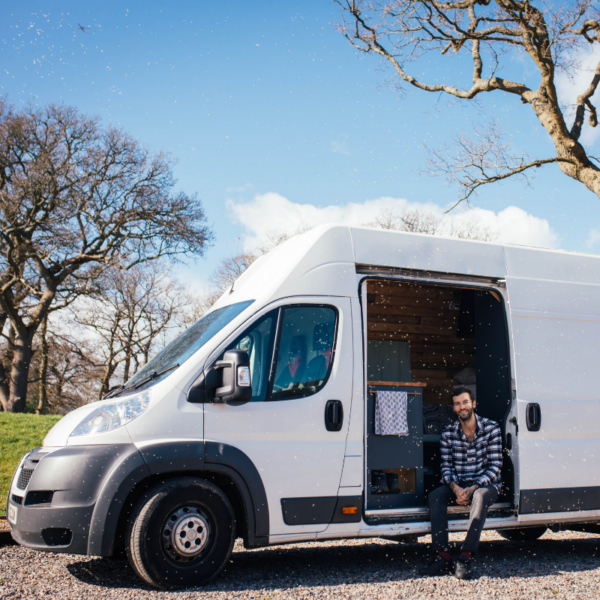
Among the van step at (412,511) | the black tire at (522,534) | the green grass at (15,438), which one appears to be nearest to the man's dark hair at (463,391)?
the van step at (412,511)

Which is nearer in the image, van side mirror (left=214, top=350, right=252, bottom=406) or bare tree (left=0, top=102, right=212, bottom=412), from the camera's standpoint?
van side mirror (left=214, top=350, right=252, bottom=406)

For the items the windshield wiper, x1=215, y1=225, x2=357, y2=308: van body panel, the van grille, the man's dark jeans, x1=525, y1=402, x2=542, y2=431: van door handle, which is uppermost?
x1=215, y1=225, x2=357, y2=308: van body panel

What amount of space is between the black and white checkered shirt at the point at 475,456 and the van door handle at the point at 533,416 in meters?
0.28

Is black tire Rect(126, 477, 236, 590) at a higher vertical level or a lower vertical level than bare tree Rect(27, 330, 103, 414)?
lower

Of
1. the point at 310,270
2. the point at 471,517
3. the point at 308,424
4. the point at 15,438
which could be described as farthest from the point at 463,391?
the point at 15,438

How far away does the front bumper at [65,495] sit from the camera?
13.8ft

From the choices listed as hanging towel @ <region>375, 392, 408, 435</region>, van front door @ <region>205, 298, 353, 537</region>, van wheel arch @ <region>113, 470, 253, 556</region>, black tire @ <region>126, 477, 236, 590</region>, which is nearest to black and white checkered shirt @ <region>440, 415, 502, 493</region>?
hanging towel @ <region>375, 392, 408, 435</region>

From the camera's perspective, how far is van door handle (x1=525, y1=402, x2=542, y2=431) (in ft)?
18.5

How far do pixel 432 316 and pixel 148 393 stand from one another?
4.96 metres

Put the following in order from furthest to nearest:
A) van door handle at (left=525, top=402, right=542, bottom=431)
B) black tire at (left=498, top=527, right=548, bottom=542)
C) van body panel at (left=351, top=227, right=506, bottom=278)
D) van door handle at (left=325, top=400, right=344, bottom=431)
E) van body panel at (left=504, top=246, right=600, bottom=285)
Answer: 1. black tire at (left=498, top=527, right=548, bottom=542)
2. van body panel at (left=504, top=246, right=600, bottom=285)
3. van door handle at (left=525, top=402, right=542, bottom=431)
4. van body panel at (left=351, top=227, right=506, bottom=278)
5. van door handle at (left=325, top=400, right=344, bottom=431)

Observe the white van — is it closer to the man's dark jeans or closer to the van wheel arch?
the van wheel arch

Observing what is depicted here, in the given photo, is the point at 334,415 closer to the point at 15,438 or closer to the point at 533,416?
the point at 533,416

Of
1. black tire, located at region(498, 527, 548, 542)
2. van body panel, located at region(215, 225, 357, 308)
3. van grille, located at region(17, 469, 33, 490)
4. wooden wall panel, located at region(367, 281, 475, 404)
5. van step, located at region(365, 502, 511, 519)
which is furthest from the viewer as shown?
wooden wall panel, located at region(367, 281, 475, 404)

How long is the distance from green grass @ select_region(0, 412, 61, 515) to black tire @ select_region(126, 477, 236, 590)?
4309 millimetres
